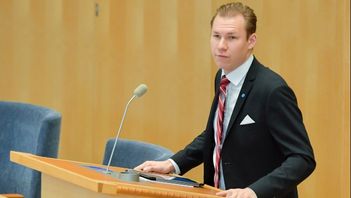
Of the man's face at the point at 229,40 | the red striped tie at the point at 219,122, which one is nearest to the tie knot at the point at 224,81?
the red striped tie at the point at 219,122

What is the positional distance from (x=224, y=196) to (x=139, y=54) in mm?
2895

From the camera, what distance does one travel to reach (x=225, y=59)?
3.05 metres

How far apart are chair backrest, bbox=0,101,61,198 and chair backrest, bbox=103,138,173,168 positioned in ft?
0.94

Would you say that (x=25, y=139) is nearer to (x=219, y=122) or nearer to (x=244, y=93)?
(x=219, y=122)

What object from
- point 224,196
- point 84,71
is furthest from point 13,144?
point 224,196

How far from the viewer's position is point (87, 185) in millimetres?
2510

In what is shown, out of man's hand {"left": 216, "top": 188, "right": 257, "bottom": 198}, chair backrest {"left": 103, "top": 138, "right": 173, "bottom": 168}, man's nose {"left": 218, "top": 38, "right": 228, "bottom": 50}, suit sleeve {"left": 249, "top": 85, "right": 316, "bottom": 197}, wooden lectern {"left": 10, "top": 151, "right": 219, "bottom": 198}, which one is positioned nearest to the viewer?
wooden lectern {"left": 10, "top": 151, "right": 219, "bottom": 198}

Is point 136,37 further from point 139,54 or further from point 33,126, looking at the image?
point 33,126

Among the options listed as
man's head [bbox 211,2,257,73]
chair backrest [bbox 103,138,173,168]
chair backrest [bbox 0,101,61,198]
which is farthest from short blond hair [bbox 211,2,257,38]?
chair backrest [bbox 0,101,61,198]

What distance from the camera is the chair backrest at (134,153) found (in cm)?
360

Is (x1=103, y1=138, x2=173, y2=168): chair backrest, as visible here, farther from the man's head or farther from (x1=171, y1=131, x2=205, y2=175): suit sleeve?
the man's head

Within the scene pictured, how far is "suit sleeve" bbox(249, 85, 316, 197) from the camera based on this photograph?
2807 mm

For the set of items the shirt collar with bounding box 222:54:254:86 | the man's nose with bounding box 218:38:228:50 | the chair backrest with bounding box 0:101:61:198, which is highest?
the man's nose with bounding box 218:38:228:50

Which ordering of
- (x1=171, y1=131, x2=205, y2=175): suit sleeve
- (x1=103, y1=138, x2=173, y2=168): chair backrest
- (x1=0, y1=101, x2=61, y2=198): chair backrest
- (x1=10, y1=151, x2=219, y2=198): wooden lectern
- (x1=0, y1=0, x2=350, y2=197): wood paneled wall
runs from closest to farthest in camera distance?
1. (x1=10, y1=151, x2=219, y2=198): wooden lectern
2. (x1=171, y1=131, x2=205, y2=175): suit sleeve
3. (x1=103, y1=138, x2=173, y2=168): chair backrest
4. (x1=0, y1=101, x2=61, y2=198): chair backrest
5. (x1=0, y1=0, x2=350, y2=197): wood paneled wall
